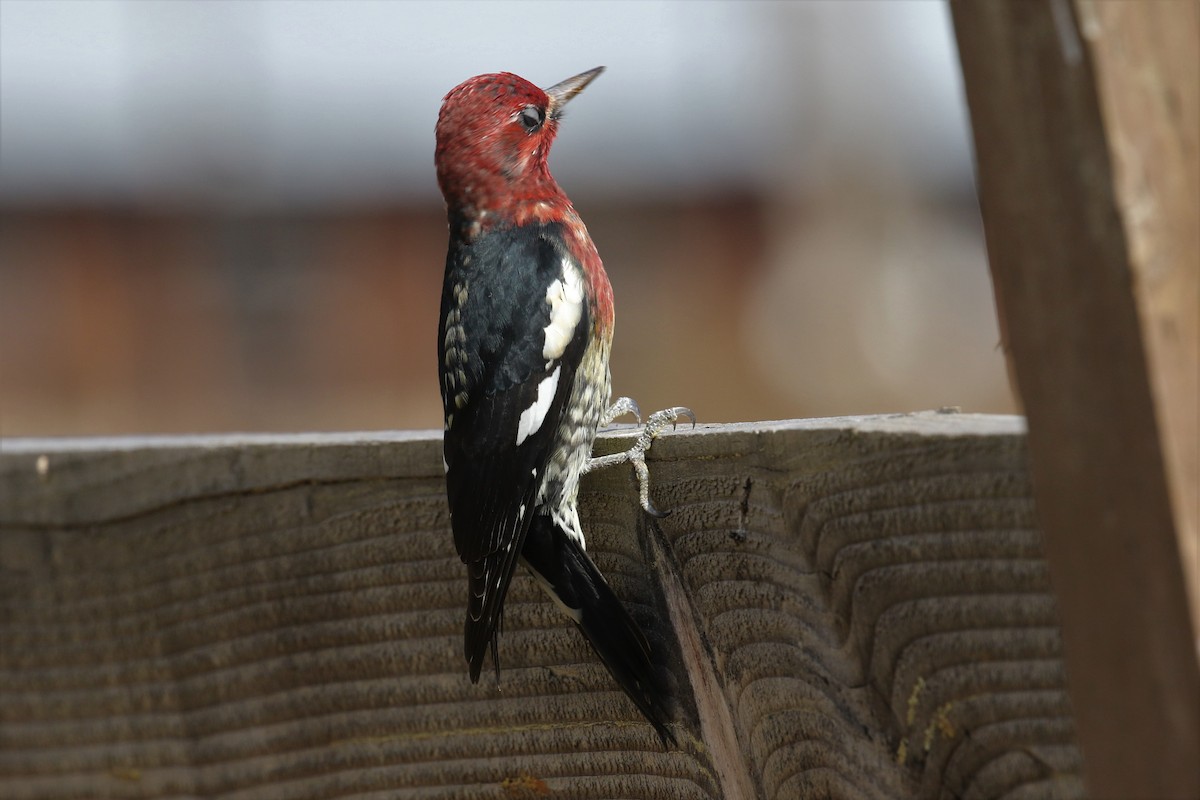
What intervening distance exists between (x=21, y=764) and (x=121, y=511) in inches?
16.4

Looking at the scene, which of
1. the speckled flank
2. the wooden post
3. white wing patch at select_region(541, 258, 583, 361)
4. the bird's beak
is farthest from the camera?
the bird's beak

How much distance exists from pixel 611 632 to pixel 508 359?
962mm

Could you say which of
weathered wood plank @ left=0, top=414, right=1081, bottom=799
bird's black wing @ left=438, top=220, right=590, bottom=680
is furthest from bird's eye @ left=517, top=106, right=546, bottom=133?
weathered wood plank @ left=0, top=414, right=1081, bottom=799

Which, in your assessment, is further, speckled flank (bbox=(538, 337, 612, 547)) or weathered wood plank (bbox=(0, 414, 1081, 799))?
speckled flank (bbox=(538, 337, 612, 547))

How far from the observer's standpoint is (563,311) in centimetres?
225

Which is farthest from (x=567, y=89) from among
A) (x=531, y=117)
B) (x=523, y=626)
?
(x=523, y=626)

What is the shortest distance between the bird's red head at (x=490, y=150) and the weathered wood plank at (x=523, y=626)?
3.12 feet

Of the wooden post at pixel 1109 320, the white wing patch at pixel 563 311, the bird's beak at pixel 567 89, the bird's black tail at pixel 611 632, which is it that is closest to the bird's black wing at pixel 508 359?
the white wing patch at pixel 563 311

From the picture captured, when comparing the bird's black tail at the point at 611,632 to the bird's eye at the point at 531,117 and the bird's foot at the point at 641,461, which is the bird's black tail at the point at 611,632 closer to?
the bird's foot at the point at 641,461

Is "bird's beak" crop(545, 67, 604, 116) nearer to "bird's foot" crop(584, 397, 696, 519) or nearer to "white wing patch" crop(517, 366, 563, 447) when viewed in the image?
"white wing patch" crop(517, 366, 563, 447)

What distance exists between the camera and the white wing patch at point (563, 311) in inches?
86.7

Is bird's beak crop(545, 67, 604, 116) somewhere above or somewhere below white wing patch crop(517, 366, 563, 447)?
above

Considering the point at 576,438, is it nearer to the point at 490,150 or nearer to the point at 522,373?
the point at 522,373

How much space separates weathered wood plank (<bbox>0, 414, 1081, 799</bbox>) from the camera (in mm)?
956
